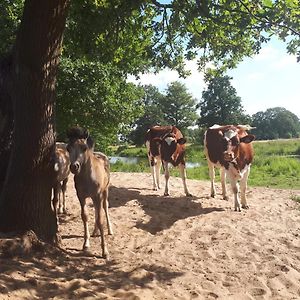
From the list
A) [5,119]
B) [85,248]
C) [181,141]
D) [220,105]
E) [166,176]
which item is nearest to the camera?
[85,248]

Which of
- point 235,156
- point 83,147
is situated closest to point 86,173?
point 83,147

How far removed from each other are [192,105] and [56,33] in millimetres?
60053

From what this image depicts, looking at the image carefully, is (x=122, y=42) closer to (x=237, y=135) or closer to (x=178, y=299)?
(x=237, y=135)

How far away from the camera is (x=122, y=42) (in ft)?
36.0

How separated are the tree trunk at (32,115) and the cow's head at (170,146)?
6.80 m

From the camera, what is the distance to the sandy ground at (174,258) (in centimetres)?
558

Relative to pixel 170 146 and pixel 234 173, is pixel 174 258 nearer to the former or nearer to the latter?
pixel 234 173

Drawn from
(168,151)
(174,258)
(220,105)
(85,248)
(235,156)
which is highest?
(220,105)

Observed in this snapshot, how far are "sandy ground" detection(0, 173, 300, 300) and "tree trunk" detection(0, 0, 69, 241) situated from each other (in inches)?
35.4

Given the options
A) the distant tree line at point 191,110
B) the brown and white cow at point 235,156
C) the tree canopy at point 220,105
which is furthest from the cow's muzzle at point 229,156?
the tree canopy at point 220,105

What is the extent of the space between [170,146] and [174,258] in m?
6.50

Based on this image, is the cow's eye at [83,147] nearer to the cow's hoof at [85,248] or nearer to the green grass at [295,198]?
the cow's hoof at [85,248]

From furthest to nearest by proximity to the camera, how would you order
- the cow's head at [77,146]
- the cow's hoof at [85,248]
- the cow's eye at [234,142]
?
the cow's eye at [234,142]
the cow's hoof at [85,248]
the cow's head at [77,146]

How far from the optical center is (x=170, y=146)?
13.4 meters
